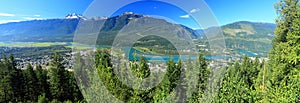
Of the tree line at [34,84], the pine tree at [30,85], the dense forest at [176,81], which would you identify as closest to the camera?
the dense forest at [176,81]

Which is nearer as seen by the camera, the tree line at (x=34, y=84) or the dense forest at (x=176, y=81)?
the dense forest at (x=176, y=81)

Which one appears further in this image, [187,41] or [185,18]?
[187,41]

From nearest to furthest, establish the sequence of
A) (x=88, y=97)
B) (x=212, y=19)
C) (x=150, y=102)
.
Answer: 1. (x=88, y=97)
2. (x=212, y=19)
3. (x=150, y=102)

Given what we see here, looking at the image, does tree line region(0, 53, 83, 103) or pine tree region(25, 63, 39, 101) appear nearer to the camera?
tree line region(0, 53, 83, 103)

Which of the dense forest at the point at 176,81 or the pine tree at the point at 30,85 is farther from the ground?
the dense forest at the point at 176,81

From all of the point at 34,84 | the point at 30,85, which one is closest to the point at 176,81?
the point at 34,84

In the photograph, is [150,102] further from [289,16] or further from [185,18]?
[289,16]

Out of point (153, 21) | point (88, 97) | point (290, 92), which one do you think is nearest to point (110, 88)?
point (88, 97)

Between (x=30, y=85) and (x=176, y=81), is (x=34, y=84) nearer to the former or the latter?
(x=30, y=85)
